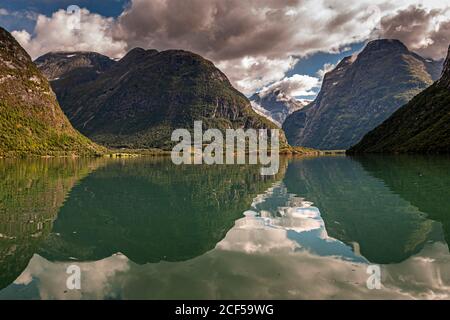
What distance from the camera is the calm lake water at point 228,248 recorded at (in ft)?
51.0

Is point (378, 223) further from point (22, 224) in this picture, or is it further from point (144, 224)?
point (22, 224)

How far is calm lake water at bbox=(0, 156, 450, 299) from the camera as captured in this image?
15.6m

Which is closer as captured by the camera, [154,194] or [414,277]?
[414,277]

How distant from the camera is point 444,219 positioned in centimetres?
2812

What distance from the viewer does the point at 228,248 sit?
2233cm

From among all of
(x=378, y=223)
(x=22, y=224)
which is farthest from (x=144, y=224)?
(x=378, y=223)

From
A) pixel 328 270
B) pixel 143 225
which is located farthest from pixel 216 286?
pixel 143 225

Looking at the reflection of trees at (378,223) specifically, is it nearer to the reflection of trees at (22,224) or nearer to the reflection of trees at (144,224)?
the reflection of trees at (144,224)

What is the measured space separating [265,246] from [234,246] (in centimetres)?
196

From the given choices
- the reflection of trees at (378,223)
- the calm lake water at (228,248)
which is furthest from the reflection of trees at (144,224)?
the reflection of trees at (378,223)

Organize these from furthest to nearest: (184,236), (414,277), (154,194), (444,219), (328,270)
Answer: (154,194) < (444,219) < (184,236) < (328,270) < (414,277)

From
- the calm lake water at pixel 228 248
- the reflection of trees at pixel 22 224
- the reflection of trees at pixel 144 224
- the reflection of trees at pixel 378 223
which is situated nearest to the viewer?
the calm lake water at pixel 228 248
